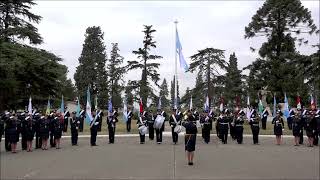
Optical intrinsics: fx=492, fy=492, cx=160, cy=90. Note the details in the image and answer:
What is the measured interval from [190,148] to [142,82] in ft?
132

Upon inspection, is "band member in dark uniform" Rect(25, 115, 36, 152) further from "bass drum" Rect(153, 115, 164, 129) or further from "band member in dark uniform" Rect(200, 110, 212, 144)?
"band member in dark uniform" Rect(200, 110, 212, 144)

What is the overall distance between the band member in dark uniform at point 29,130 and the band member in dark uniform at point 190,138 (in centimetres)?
784

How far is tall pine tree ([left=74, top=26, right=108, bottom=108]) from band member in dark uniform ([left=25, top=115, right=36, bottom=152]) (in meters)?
48.8

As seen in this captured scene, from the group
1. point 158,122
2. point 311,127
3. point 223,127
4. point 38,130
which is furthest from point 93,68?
point 311,127

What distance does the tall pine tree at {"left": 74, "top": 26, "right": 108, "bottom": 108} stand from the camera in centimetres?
7331

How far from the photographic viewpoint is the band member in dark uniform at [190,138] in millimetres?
16453

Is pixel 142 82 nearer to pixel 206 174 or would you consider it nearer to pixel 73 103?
pixel 73 103

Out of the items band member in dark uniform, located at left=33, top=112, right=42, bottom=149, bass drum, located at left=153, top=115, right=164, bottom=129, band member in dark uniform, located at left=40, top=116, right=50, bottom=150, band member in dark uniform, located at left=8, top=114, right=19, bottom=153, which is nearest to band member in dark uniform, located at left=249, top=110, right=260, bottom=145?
bass drum, located at left=153, top=115, right=164, bottom=129

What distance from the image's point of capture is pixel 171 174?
46.6 ft

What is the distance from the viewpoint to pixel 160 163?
16766 mm

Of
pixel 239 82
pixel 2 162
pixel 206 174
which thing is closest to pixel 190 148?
pixel 206 174

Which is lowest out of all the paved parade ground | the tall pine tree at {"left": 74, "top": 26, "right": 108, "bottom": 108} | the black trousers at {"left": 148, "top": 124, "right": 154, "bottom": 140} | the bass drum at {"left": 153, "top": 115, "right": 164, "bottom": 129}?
the paved parade ground

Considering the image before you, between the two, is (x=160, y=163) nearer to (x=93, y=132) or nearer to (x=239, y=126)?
(x=93, y=132)

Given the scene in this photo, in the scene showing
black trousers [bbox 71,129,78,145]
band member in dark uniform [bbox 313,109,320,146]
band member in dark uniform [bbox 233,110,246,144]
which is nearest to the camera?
band member in dark uniform [bbox 313,109,320,146]
